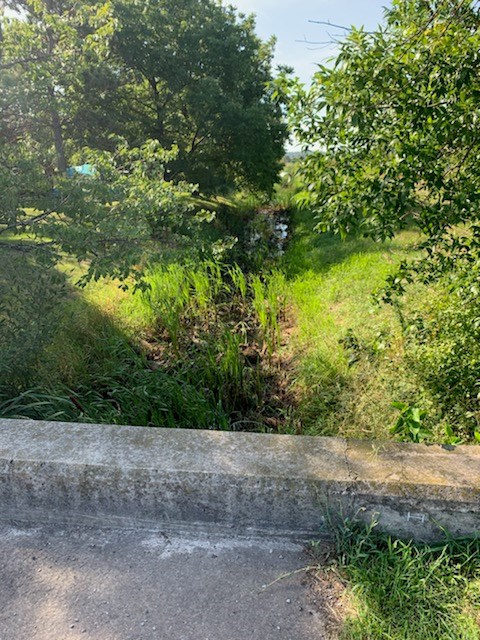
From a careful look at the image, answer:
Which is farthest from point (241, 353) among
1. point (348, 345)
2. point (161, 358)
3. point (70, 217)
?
point (70, 217)

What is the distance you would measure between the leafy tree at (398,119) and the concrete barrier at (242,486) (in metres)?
1.20

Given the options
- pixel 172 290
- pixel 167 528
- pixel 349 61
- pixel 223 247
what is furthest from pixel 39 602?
pixel 223 247

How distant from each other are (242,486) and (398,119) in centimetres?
178

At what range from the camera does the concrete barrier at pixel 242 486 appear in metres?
1.62

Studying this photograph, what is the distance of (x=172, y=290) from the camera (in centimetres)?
664

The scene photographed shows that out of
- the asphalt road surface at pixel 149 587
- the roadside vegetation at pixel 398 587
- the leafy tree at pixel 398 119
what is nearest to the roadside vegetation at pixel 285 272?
the leafy tree at pixel 398 119

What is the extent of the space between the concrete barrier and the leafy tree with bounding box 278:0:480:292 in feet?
3.93

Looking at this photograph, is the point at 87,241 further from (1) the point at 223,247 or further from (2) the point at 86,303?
(1) the point at 223,247

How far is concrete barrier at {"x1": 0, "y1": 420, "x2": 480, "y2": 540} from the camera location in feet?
5.31

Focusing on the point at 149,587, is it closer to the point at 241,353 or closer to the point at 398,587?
the point at 398,587

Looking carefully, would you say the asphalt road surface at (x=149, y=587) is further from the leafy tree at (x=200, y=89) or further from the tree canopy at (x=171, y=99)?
the leafy tree at (x=200, y=89)

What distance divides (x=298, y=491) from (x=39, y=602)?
2.98 feet

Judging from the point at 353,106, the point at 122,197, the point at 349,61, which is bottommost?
the point at 122,197

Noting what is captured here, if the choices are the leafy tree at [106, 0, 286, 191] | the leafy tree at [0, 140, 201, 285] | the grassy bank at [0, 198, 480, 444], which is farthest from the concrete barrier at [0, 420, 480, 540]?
the leafy tree at [106, 0, 286, 191]
